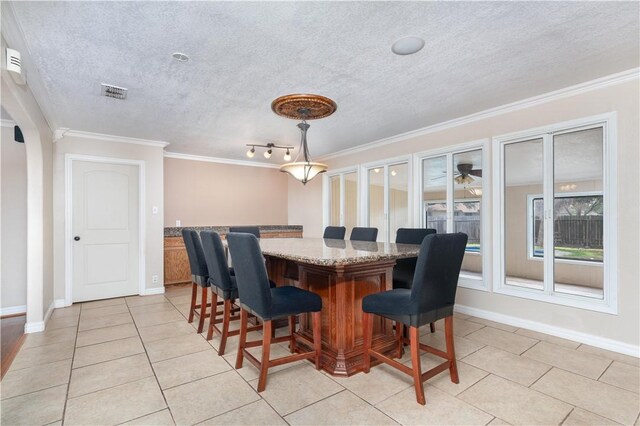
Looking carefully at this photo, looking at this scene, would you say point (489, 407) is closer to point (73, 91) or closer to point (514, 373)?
point (514, 373)

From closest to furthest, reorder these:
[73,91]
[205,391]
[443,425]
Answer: [443,425] < [205,391] < [73,91]

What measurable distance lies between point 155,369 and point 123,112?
2691mm

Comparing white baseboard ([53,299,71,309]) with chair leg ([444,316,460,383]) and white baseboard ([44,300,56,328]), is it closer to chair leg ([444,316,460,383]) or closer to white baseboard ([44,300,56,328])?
white baseboard ([44,300,56,328])

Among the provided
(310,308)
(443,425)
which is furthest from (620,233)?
(310,308)

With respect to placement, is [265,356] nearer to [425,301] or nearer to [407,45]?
[425,301]

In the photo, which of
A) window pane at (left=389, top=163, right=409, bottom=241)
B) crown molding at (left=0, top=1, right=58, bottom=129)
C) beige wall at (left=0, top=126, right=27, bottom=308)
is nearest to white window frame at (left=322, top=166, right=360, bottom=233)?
window pane at (left=389, top=163, right=409, bottom=241)

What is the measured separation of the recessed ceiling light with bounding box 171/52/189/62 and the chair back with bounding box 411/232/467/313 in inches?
82.4

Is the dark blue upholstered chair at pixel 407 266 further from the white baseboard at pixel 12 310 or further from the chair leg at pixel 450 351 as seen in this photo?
the white baseboard at pixel 12 310

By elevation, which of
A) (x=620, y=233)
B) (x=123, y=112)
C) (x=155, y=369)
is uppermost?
(x=123, y=112)

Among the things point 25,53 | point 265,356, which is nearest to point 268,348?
point 265,356

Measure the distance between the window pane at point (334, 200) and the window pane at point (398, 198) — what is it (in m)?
1.22

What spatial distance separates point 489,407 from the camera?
1.89 meters

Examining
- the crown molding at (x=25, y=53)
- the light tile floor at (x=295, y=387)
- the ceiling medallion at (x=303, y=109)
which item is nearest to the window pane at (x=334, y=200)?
the ceiling medallion at (x=303, y=109)

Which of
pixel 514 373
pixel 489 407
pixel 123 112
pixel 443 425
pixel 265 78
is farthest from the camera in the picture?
pixel 123 112
